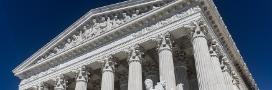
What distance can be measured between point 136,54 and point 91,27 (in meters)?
6.98

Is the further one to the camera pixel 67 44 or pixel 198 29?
pixel 67 44

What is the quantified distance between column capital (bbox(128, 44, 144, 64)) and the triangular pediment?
93.6 inches

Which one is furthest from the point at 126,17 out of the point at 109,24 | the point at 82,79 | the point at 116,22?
the point at 82,79

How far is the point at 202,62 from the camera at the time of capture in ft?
78.4

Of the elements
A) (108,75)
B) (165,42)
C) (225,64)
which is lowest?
(108,75)

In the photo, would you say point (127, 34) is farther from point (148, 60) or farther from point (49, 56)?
point (49, 56)

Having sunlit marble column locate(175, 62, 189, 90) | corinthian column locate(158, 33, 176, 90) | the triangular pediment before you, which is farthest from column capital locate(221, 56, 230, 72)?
the triangular pediment

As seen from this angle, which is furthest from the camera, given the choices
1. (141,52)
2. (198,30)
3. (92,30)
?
(92,30)

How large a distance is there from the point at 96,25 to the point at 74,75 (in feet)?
14.7

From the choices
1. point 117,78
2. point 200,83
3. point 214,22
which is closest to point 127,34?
A: point 117,78

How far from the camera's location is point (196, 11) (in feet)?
85.9

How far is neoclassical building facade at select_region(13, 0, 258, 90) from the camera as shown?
2555 cm

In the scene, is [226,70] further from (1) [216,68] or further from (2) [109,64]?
(2) [109,64]

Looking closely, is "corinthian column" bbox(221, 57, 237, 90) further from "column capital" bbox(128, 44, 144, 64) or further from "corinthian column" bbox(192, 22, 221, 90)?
"column capital" bbox(128, 44, 144, 64)
